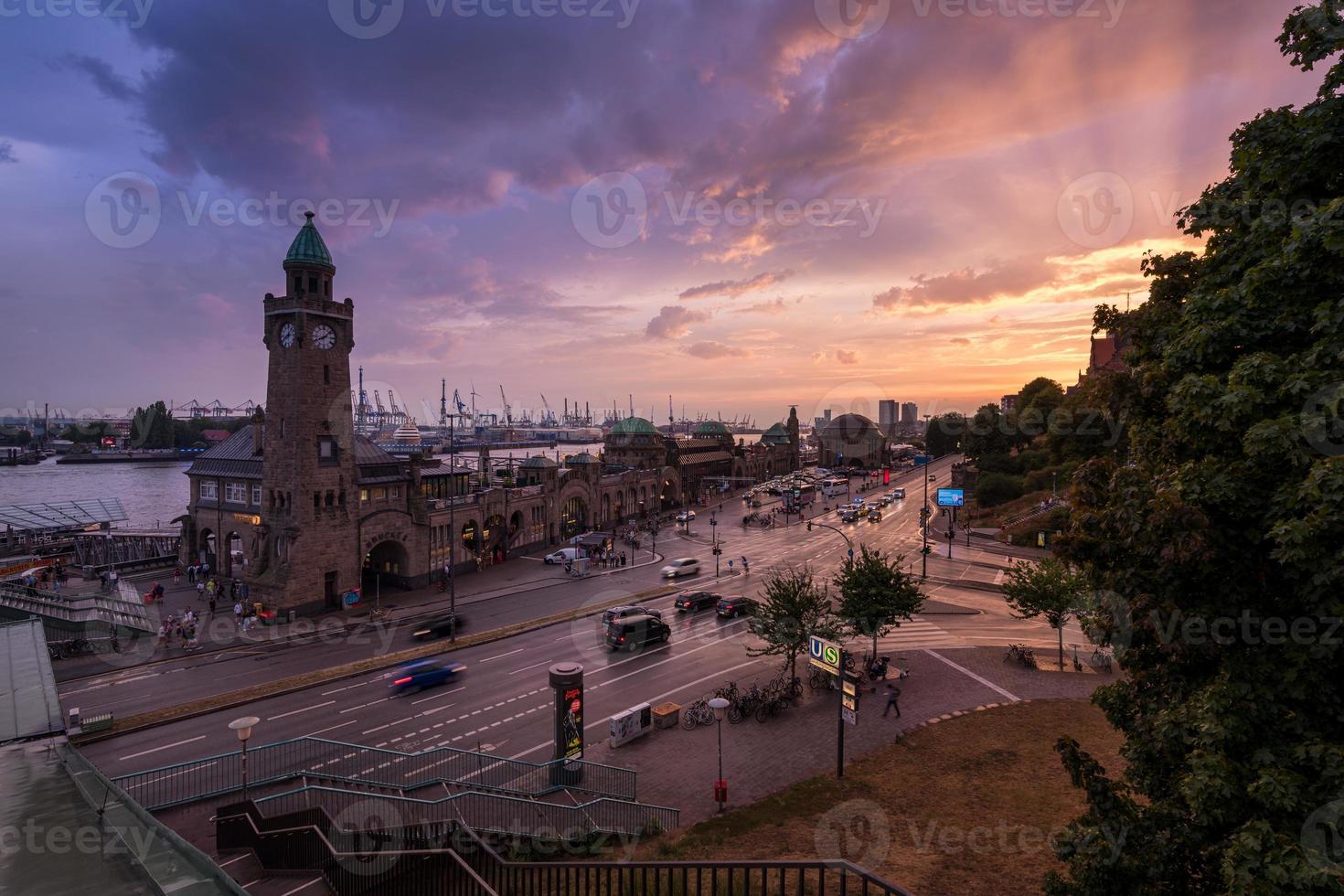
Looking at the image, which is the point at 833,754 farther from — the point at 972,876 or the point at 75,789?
the point at 75,789

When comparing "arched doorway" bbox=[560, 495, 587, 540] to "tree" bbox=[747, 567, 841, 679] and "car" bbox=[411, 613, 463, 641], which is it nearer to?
"car" bbox=[411, 613, 463, 641]

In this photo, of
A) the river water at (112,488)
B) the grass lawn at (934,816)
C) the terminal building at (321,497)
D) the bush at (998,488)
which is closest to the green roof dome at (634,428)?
the river water at (112,488)

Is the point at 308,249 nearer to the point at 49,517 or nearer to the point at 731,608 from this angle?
the point at 731,608

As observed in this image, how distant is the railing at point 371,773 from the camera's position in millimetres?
17719

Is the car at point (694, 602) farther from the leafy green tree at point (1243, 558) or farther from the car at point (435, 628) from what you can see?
Result: the leafy green tree at point (1243, 558)

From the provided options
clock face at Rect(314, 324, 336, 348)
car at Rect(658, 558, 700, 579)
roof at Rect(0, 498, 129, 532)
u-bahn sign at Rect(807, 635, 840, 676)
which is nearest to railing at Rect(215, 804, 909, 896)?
u-bahn sign at Rect(807, 635, 840, 676)

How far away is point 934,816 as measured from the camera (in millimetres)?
16078

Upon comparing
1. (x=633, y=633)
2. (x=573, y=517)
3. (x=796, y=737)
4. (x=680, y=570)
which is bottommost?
(x=680, y=570)

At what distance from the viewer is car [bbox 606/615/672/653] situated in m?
33.7

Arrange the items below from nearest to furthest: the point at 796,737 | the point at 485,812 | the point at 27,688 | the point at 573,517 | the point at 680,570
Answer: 1. the point at 485,812
2. the point at 27,688
3. the point at 796,737
4. the point at 680,570
5. the point at 573,517

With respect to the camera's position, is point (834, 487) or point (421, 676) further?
point (834, 487)

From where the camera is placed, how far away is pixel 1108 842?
27.3ft

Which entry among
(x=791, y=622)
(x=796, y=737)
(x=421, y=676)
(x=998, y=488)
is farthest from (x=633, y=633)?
(x=998, y=488)

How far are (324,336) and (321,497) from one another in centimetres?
1091
